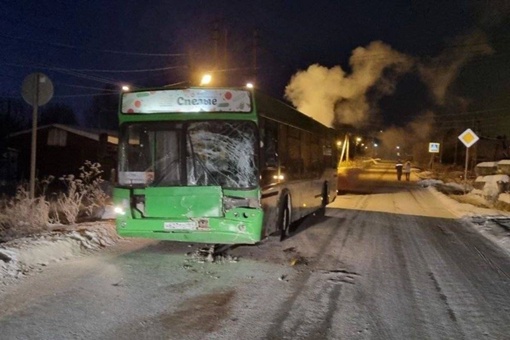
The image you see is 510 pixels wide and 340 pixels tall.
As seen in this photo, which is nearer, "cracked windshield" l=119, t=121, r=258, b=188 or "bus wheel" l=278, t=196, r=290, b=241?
"cracked windshield" l=119, t=121, r=258, b=188

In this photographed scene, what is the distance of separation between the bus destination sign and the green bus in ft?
0.06

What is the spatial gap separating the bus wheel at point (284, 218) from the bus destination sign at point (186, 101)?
102 inches

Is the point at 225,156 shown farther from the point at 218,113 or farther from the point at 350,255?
the point at 350,255

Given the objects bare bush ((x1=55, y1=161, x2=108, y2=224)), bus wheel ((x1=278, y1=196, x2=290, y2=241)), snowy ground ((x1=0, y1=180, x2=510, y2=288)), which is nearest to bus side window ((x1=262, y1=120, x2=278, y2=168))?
bus wheel ((x1=278, y1=196, x2=290, y2=241))

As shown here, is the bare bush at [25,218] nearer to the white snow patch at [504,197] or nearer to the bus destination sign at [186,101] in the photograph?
the bus destination sign at [186,101]

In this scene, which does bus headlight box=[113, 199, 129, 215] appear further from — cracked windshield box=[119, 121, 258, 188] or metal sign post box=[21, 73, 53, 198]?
metal sign post box=[21, 73, 53, 198]

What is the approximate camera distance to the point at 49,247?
8336mm

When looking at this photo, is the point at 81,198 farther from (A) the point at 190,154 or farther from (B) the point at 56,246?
(A) the point at 190,154

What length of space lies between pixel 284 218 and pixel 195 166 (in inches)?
108

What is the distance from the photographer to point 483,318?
19.0 feet

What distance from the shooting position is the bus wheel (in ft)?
33.7

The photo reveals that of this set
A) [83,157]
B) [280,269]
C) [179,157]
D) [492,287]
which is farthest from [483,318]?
[83,157]

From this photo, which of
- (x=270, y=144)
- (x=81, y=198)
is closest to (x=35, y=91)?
(x=81, y=198)

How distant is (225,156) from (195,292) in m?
2.70
